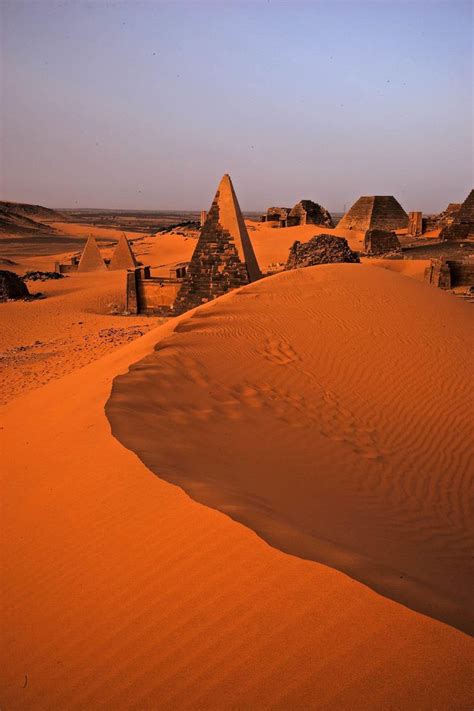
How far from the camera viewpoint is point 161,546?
2.88 m

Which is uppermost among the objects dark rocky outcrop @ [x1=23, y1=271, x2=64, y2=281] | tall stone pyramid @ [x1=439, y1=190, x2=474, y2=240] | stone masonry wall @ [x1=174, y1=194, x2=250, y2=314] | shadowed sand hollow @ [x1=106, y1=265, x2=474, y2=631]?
tall stone pyramid @ [x1=439, y1=190, x2=474, y2=240]

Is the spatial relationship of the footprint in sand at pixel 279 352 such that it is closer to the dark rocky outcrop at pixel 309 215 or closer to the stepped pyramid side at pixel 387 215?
the stepped pyramid side at pixel 387 215

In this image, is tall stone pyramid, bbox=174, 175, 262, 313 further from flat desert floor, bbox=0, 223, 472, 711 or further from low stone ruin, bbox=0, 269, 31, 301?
low stone ruin, bbox=0, 269, 31, 301

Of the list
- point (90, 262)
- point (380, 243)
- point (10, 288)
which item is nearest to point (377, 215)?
point (380, 243)

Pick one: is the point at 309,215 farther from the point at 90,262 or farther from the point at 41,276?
the point at 41,276

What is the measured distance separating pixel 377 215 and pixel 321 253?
18990 mm

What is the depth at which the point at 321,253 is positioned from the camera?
2006 cm

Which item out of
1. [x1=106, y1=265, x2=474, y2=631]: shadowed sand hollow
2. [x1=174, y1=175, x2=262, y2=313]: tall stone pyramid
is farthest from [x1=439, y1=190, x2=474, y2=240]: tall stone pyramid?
[x1=106, y1=265, x2=474, y2=631]: shadowed sand hollow

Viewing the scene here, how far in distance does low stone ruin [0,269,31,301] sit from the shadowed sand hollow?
1460 centimetres

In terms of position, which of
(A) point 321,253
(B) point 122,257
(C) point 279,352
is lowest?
(C) point 279,352

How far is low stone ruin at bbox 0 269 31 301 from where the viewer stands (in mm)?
21469

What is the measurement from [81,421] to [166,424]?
32.7 inches

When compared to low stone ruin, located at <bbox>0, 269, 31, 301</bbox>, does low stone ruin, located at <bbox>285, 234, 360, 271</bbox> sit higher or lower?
higher

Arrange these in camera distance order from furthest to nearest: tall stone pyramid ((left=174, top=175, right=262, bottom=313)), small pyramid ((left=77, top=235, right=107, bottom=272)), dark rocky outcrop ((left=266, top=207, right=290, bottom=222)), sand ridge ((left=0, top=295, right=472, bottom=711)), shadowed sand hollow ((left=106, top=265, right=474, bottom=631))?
dark rocky outcrop ((left=266, top=207, right=290, bottom=222)), small pyramid ((left=77, top=235, right=107, bottom=272)), tall stone pyramid ((left=174, top=175, right=262, bottom=313)), shadowed sand hollow ((left=106, top=265, right=474, bottom=631)), sand ridge ((left=0, top=295, right=472, bottom=711))
